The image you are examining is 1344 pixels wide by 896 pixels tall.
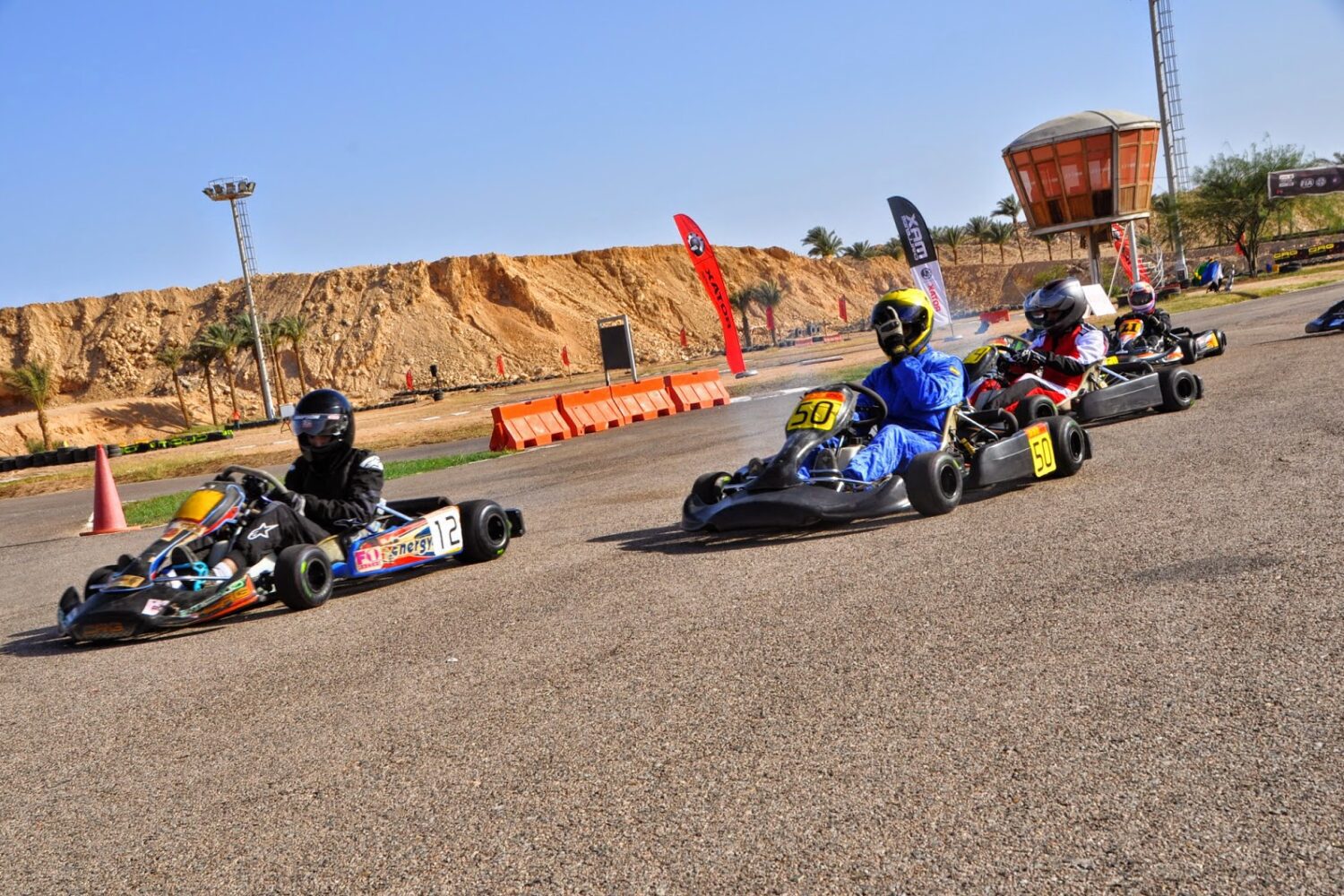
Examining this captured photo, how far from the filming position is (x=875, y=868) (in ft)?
9.32

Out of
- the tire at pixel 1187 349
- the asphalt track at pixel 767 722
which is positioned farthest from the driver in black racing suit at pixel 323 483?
the tire at pixel 1187 349

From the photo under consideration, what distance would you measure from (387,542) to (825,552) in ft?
8.80

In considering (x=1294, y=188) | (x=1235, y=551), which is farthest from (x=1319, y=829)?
(x=1294, y=188)

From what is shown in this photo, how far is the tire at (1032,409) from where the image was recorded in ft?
30.9

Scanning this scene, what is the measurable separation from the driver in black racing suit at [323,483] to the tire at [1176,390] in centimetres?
705

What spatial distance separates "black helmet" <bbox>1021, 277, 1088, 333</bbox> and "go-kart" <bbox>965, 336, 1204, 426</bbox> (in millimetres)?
401

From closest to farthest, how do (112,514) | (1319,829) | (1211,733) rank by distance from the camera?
(1319,829), (1211,733), (112,514)

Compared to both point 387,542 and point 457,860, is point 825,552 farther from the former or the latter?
point 457,860

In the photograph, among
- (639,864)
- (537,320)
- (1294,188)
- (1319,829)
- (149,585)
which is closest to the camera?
(1319,829)

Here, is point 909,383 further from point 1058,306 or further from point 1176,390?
point 1176,390

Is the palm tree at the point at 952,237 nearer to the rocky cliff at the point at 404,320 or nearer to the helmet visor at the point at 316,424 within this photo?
the rocky cliff at the point at 404,320

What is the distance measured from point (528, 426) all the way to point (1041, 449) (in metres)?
12.6

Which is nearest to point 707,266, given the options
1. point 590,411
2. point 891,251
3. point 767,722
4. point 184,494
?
point 590,411

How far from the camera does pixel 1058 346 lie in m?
11.2
